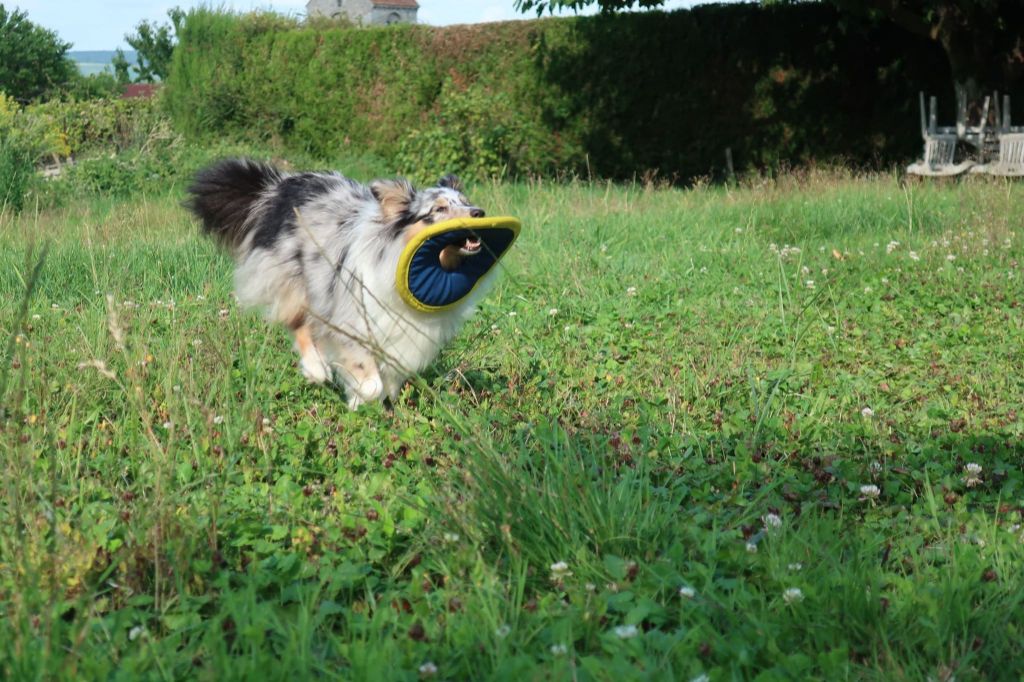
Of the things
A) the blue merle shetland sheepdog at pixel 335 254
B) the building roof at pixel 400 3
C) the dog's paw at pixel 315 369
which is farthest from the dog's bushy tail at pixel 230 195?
the building roof at pixel 400 3

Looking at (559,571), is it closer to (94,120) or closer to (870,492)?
(870,492)

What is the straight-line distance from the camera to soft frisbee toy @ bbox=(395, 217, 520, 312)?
14.7 feet

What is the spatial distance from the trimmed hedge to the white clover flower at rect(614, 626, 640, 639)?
45.4 ft

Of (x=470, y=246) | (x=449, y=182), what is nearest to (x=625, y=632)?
(x=470, y=246)

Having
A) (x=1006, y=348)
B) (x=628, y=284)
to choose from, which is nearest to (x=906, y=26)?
(x=628, y=284)

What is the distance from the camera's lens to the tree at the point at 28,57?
48.5 m

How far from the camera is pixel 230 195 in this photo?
20.3ft

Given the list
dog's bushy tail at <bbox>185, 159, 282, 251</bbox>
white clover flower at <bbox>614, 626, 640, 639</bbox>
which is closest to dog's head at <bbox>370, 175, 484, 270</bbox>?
dog's bushy tail at <bbox>185, 159, 282, 251</bbox>

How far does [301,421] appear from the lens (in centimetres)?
457

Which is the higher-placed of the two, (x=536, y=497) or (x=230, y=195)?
(x=230, y=195)

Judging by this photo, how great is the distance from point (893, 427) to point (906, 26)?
11980 mm

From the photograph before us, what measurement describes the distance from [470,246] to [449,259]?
0.19 m

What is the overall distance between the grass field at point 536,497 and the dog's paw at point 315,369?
0.06 metres

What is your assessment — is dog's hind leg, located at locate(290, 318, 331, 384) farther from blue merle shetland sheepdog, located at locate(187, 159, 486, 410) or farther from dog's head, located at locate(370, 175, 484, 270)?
dog's head, located at locate(370, 175, 484, 270)
